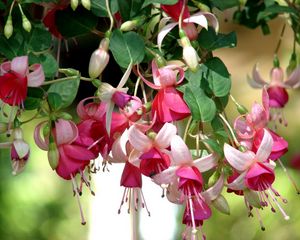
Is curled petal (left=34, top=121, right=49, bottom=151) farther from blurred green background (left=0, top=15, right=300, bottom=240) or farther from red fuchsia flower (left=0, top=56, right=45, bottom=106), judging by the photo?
blurred green background (left=0, top=15, right=300, bottom=240)

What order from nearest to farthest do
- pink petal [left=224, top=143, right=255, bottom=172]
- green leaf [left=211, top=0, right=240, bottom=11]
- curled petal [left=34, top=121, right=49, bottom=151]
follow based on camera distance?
pink petal [left=224, top=143, right=255, bottom=172]
curled petal [left=34, top=121, right=49, bottom=151]
green leaf [left=211, top=0, right=240, bottom=11]

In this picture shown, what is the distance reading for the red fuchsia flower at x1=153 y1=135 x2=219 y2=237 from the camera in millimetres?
773

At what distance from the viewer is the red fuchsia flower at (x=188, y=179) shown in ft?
2.54

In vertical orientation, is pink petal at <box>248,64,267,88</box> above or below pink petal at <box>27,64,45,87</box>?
below

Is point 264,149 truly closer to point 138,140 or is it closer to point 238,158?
point 238,158

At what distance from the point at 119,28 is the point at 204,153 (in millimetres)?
180

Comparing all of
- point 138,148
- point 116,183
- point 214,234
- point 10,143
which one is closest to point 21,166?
point 10,143

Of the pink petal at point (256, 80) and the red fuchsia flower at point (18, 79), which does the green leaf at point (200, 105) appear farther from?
the pink petal at point (256, 80)

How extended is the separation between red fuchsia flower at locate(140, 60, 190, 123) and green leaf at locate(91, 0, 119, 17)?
0.09 m

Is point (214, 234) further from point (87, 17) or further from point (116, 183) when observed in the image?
point (87, 17)

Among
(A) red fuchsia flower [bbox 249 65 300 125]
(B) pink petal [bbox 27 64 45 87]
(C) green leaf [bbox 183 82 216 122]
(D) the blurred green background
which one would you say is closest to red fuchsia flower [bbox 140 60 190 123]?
(C) green leaf [bbox 183 82 216 122]

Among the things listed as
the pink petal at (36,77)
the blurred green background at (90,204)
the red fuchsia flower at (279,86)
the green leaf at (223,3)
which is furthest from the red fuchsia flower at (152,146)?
the blurred green background at (90,204)

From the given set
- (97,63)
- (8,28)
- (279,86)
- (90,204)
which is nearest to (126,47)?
(97,63)

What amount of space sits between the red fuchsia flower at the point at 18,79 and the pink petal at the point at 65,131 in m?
0.05
